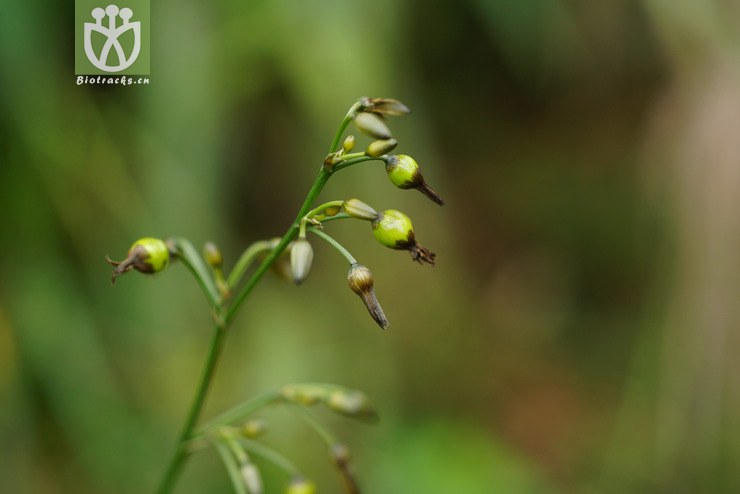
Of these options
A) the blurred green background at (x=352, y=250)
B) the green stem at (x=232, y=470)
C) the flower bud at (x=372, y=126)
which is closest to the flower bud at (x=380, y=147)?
the flower bud at (x=372, y=126)

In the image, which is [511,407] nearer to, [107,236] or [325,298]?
[325,298]

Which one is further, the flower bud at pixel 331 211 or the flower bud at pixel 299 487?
the flower bud at pixel 299 487

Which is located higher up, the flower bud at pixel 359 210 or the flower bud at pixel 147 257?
the flower bud at pixel 359 210

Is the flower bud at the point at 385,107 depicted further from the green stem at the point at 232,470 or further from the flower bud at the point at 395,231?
the green stem at the point at 232,470

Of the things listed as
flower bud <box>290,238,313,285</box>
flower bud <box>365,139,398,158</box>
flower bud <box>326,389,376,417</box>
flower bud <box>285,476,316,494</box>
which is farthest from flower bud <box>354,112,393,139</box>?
flower bud <box>285,476,316,494</box>

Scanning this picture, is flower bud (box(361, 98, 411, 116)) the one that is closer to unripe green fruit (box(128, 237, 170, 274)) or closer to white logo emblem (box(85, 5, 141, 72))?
unripe green fruit (box(128, 237, 170, 274))

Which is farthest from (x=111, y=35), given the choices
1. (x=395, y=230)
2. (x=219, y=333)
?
(x=395, y=230)
